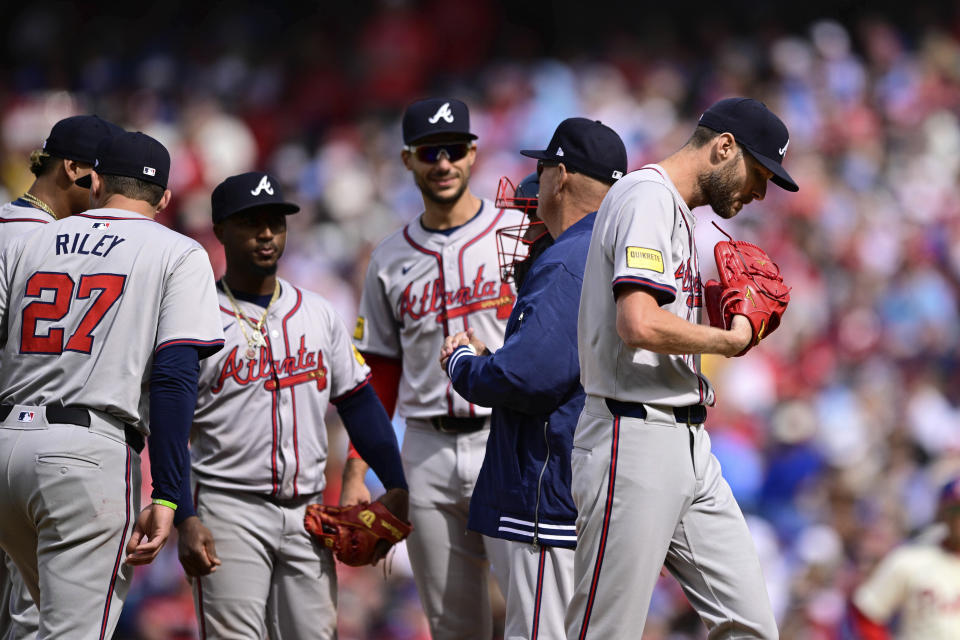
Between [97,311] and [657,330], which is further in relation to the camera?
[97,311]

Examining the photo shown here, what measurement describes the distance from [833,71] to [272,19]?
598cm

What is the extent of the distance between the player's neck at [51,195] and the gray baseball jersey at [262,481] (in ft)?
2.07

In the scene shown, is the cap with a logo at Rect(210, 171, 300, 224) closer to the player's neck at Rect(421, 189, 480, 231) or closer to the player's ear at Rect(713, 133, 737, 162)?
the player's neck at Rect(421, 189, 480, 231)

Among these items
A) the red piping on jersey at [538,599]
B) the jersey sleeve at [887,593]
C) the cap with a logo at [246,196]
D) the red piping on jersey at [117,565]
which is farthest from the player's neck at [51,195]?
the jersey sleeve at [887,593]

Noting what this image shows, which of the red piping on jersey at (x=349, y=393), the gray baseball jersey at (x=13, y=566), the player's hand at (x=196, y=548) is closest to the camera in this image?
the gray baseball jersey at (x=13, y=566)

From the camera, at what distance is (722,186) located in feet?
9.98

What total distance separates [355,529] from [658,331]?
1662 mm

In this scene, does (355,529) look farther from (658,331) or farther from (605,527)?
(658,331)

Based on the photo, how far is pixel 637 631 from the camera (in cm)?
288

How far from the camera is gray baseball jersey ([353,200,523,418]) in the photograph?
4.35 m

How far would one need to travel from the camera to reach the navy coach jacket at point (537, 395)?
10.6 ft

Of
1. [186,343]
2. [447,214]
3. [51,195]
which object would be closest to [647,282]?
[186,343]

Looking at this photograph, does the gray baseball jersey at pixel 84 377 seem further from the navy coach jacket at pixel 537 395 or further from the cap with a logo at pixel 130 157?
the navy coach jacket at pixel 537 395

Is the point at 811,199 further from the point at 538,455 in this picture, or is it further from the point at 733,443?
the point at 538,455
